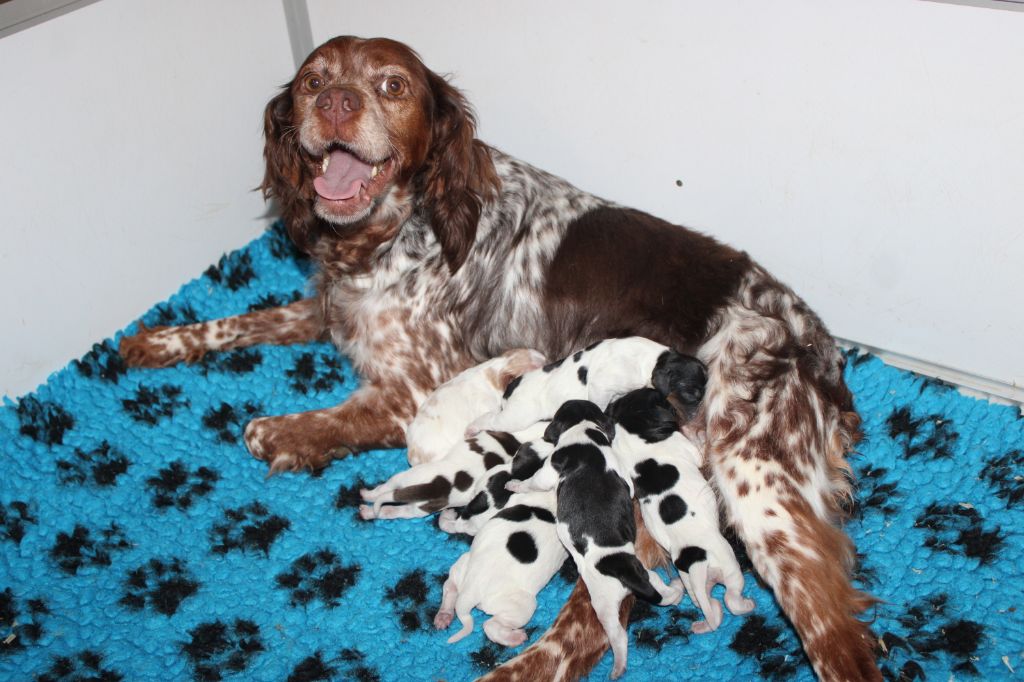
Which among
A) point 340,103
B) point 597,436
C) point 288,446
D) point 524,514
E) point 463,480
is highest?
point 340,103

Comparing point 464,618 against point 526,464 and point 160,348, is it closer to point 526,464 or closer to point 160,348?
point 526,464

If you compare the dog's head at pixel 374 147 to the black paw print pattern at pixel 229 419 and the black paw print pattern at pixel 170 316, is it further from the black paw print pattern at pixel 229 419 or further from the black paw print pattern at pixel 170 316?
the black paw print pattern at pixel 170 316

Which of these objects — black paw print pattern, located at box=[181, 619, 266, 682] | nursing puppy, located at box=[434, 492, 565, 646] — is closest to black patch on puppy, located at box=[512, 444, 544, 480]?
nursing puppy, located at box=[434, 492, 565, 646]

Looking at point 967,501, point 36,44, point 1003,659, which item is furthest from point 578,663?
point 36,44

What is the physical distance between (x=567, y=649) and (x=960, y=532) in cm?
161

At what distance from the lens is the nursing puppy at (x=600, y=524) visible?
3242 millimetres

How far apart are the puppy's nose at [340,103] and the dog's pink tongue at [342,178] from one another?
1.01 feet

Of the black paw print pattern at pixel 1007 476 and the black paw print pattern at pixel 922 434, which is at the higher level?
the black paw print pattern at pixel 922 434

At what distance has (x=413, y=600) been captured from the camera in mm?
3670

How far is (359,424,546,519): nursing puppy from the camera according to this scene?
142 inches

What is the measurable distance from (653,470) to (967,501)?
140 cm

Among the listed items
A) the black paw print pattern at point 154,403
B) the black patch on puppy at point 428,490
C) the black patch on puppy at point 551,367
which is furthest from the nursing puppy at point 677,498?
the black paw print pattern at point 154,403

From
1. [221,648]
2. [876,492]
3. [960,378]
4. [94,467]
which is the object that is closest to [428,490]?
[221,648]

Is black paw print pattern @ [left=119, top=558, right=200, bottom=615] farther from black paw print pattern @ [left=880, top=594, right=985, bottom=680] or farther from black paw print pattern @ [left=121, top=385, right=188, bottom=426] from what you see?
black paw print pattern @ [left=880, top=594, right=985, bottom=680]
